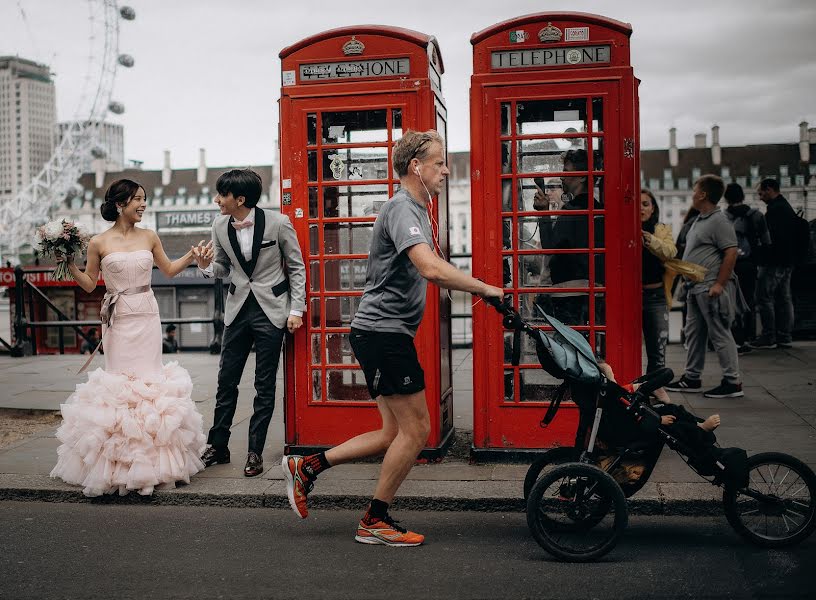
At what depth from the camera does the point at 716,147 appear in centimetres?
9569

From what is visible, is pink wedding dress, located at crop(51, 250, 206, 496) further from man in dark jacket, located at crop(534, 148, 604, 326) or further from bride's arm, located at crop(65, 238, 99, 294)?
man in dark jacket, located at crop(534, 148, 604, 326)

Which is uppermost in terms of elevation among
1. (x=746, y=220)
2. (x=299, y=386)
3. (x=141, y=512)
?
(x=746, y=220)

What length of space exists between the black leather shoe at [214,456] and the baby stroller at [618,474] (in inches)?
95.1

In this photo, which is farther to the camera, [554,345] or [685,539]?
[685,539]

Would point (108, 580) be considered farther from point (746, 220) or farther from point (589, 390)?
point (746, 220)

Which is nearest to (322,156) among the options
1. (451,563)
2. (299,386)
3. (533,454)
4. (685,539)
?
(299,386)

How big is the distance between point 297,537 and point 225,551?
372 mm

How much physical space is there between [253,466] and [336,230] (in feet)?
5.03

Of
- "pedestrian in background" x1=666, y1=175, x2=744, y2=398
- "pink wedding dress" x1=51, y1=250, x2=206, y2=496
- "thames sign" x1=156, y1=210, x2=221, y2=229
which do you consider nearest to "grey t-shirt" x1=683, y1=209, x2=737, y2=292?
"pedestrian in background" x1=666, y1=175, x2=744, y2=398

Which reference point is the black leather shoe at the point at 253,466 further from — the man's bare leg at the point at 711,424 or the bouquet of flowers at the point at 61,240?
the man's bare leg at the point at 711,424

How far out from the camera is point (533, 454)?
17.7 feet

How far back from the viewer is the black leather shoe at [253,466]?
529 cm

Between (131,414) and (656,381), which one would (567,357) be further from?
(131,414)

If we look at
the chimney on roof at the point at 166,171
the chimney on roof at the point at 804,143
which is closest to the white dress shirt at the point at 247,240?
the chimney on roof at the point at 804,143
